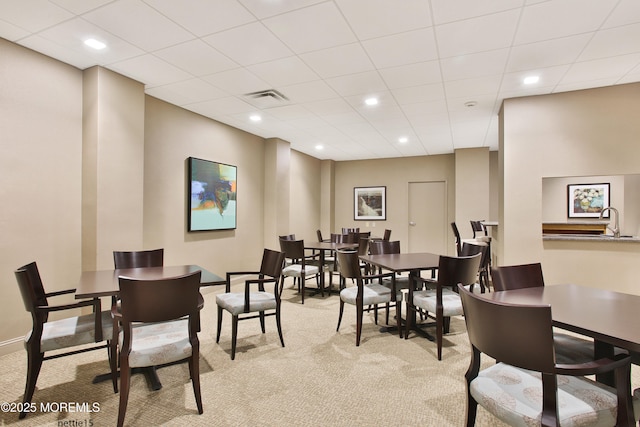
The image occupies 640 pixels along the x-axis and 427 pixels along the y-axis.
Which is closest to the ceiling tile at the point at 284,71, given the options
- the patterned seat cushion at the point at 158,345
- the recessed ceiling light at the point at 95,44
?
the recessed ceiling light at the point at 95,44

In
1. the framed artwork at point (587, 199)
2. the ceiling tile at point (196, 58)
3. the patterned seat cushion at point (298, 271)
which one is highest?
the ceiling tile at point (196, 58)

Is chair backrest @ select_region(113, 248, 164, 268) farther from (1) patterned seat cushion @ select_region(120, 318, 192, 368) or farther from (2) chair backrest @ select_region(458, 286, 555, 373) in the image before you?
(2) chair backrest @ select_region(458, 286, 555, 373)

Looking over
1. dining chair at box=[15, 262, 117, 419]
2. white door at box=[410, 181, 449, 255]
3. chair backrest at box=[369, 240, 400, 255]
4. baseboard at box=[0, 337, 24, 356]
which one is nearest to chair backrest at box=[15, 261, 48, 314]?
dining chair at box=[15, 262, 117, 419]

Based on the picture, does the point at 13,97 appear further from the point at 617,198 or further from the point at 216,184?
the point at 617,198

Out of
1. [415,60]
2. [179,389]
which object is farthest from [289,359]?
[415,60]

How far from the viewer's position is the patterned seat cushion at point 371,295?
3.26 metres

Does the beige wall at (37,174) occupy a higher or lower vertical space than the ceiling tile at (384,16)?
lower

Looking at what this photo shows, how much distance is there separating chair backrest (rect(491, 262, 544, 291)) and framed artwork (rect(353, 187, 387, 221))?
653cm

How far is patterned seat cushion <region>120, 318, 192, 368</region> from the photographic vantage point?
1.95 meters

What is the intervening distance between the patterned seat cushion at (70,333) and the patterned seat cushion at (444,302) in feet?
8.35

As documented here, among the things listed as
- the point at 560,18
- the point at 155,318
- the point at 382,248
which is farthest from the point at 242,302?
the point at 560,18

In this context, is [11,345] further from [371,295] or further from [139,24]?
[371,295]

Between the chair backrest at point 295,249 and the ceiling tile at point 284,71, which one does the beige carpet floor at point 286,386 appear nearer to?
the chair backrest at point 295,249

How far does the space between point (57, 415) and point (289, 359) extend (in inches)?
63.8
